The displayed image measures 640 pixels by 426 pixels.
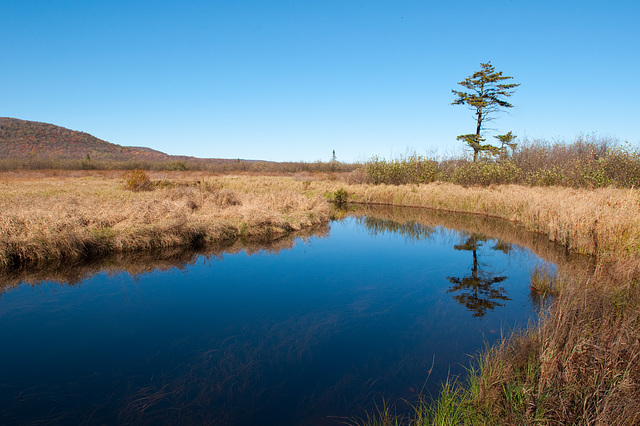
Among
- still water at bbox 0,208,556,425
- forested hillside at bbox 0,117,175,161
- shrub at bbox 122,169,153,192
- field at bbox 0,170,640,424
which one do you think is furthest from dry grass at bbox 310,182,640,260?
forested hillside at bbox 0,117,175,161

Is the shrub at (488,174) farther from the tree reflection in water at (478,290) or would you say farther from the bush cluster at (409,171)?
the tree reflection in water at (478,290)

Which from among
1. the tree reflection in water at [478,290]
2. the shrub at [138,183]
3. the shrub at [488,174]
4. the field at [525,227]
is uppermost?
the shrub at [488,174]

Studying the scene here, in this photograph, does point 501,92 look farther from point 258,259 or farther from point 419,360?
point 419,360

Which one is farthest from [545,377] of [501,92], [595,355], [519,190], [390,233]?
[501,92]

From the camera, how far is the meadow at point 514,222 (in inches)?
137

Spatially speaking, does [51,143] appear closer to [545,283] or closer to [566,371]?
[545,283]

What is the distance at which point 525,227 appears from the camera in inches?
595

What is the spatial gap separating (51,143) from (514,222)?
10717 cm

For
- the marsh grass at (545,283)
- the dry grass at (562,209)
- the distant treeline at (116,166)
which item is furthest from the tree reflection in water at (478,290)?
the distant treeline at (116,166)

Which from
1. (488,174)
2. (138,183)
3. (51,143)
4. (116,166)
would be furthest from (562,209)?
(51,143)

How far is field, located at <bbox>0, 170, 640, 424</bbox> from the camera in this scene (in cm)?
341

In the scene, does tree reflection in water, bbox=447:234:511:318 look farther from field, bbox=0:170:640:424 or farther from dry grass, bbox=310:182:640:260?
dry grass, bbox=310:182:640:260

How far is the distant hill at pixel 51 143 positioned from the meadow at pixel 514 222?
7389 cm

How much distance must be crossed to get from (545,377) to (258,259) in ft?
28.5
